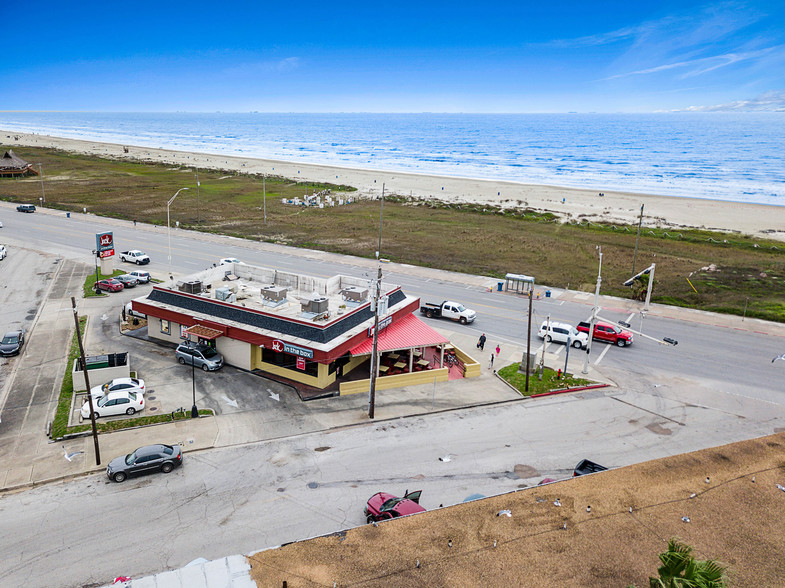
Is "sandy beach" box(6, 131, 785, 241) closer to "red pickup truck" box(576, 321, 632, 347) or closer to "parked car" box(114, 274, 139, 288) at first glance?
→ "parked car" box(114, 274, 139, 288)

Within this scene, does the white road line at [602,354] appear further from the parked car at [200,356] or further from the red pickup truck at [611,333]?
the parked car at [200,356]

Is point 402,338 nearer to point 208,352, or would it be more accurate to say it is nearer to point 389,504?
point 208,352

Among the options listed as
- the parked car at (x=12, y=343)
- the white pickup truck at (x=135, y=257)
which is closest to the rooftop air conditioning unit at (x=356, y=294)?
the parked car at (x=12, y=343)

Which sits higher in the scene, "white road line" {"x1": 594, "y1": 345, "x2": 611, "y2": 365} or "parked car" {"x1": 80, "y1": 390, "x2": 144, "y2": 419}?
"white road line" {"x1": 594, "y1": 345, "x2": 611, "y2": 365}

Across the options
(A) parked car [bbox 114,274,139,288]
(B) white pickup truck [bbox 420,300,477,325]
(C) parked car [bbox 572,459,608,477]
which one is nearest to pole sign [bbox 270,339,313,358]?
(C) parked car [bbox 572,459,608,477]

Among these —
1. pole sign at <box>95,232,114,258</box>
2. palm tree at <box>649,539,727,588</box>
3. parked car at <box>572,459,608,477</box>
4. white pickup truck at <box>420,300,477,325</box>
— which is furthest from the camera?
pole sign at <box>95,232,114,258</box>
